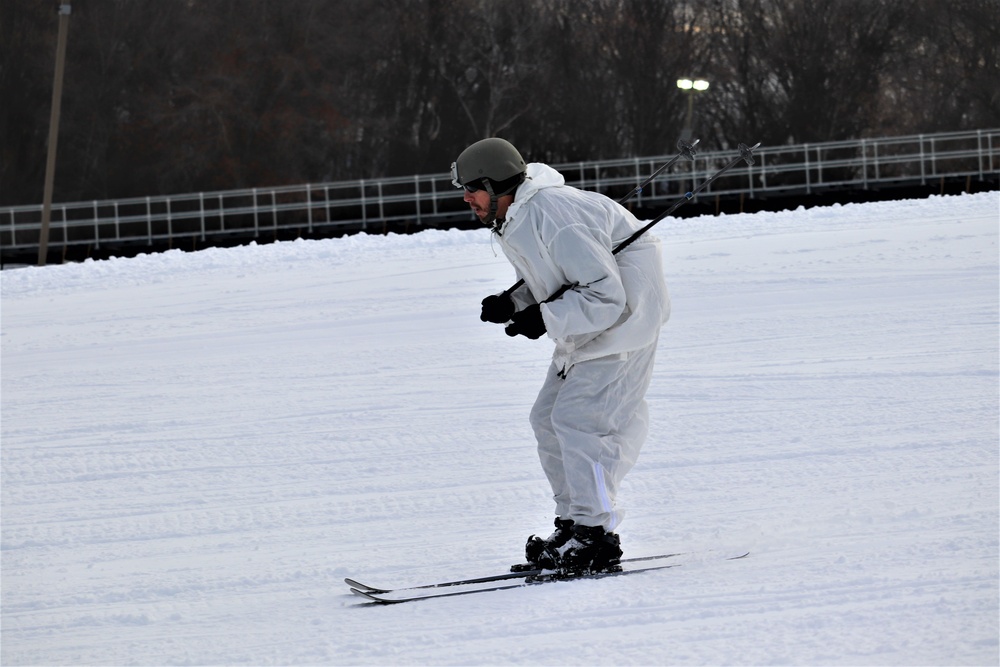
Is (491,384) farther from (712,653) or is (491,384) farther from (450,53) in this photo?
(450,53)

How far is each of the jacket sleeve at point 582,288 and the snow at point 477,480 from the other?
33.2 inches

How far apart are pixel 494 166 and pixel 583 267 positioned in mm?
461

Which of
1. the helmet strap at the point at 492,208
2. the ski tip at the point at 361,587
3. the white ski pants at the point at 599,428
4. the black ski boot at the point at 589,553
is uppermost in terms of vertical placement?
the helmet strap at the point at 492,208

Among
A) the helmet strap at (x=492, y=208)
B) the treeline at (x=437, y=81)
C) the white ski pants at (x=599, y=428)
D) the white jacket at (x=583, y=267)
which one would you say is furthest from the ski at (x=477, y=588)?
the treeline at (x=437, y=81)

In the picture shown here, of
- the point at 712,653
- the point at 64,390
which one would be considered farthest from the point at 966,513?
the point at 64,390

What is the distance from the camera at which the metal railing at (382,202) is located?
2405 cm

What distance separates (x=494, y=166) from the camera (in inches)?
169

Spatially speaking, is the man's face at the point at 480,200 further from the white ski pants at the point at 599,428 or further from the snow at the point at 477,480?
the snow at the point at 477,480

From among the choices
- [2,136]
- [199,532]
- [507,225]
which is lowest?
[199,532]

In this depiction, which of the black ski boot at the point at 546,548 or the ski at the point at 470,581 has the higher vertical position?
the black ski boot at the point at 546,548

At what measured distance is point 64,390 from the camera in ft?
28.7

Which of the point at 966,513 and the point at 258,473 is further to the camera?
the point at 258,473

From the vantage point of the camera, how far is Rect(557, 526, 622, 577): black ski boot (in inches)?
169

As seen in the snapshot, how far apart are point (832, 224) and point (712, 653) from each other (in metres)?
12.7
